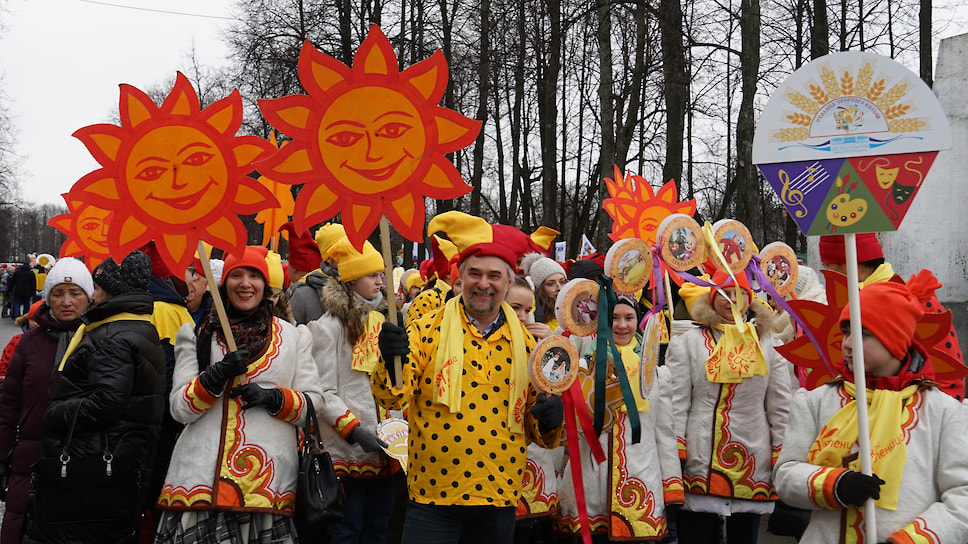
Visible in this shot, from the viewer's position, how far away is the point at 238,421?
12.4 ft

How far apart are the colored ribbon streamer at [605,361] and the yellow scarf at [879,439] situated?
3.49 ft

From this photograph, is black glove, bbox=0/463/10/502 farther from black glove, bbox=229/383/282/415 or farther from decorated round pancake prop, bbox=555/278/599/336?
decorated round pancake prop, bbox=555/278/599/336

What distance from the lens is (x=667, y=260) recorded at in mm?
5016

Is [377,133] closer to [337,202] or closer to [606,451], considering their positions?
[337,202]

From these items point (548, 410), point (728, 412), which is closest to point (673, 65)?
point (728, 412)

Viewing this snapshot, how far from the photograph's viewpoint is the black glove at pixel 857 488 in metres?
2.77

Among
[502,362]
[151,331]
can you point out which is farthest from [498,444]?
[151,331]

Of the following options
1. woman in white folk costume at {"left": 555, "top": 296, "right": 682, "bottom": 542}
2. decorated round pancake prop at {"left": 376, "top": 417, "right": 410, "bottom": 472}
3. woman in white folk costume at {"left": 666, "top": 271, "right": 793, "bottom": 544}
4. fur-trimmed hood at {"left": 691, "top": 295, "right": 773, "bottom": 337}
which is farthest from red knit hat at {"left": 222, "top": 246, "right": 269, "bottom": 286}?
fur-trimmed hood at {"left": 691, "top": 295, "right": 773, "bottom": 337}

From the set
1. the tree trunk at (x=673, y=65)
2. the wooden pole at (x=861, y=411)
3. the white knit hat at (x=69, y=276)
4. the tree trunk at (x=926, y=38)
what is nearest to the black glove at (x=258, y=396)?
the white knit hat at (x=69, y=276)

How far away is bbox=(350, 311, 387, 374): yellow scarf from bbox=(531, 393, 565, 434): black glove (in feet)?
5.07

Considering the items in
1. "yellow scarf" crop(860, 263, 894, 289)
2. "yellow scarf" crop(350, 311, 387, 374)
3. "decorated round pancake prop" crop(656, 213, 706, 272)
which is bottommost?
"yellow scarf" crop(350, 311, 387, 374)

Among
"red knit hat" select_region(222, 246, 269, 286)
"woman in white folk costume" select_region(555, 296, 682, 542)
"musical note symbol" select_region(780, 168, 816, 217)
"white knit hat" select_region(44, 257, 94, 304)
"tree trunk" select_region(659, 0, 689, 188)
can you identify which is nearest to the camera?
"musical note symbol" select_region(780, 168, 816, 217)

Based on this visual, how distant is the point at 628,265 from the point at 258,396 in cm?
191

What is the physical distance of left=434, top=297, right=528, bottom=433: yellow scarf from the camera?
140 inches
